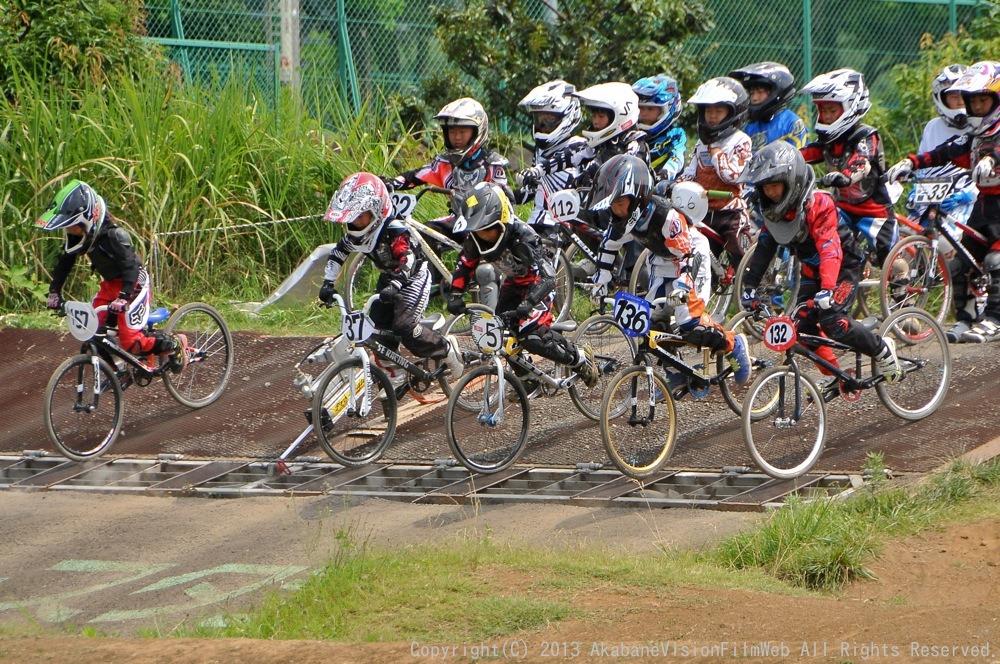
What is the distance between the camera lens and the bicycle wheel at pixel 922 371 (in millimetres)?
9391

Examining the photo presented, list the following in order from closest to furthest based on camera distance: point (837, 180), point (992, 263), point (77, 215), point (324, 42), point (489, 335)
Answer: point (489, 335) → point (837, 180) → point (77, 215) → point (992, 263) → point (324, 42)

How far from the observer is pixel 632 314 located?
8578 millimetres

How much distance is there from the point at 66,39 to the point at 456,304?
337 inches

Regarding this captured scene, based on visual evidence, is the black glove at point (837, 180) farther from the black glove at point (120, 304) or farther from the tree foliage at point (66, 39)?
the tree foliage at point (66, 39)

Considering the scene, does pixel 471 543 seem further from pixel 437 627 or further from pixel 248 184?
pixel 248 184

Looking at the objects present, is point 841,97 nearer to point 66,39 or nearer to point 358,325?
point 358,325

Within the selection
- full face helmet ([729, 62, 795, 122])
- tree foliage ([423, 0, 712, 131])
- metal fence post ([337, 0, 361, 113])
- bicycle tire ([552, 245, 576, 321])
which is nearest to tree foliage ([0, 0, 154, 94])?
metal fence post ([337, 0, 361, 113])

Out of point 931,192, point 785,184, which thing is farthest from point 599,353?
point 931,192

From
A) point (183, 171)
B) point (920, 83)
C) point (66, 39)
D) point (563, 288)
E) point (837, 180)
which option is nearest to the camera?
point (837, 180)

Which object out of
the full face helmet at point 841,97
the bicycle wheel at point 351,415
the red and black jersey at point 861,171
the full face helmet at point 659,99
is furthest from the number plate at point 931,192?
the bicycle wheel at point 351,415

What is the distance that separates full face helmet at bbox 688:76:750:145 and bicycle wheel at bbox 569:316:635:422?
1855 millimetres

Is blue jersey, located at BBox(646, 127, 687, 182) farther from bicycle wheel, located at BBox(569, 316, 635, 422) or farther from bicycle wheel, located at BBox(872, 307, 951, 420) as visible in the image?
bicycle wheel, located at BBox(872, 307, 951, 420)

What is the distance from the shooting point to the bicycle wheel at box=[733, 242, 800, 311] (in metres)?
10.3

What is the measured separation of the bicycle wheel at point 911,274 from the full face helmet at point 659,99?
2.44 m
